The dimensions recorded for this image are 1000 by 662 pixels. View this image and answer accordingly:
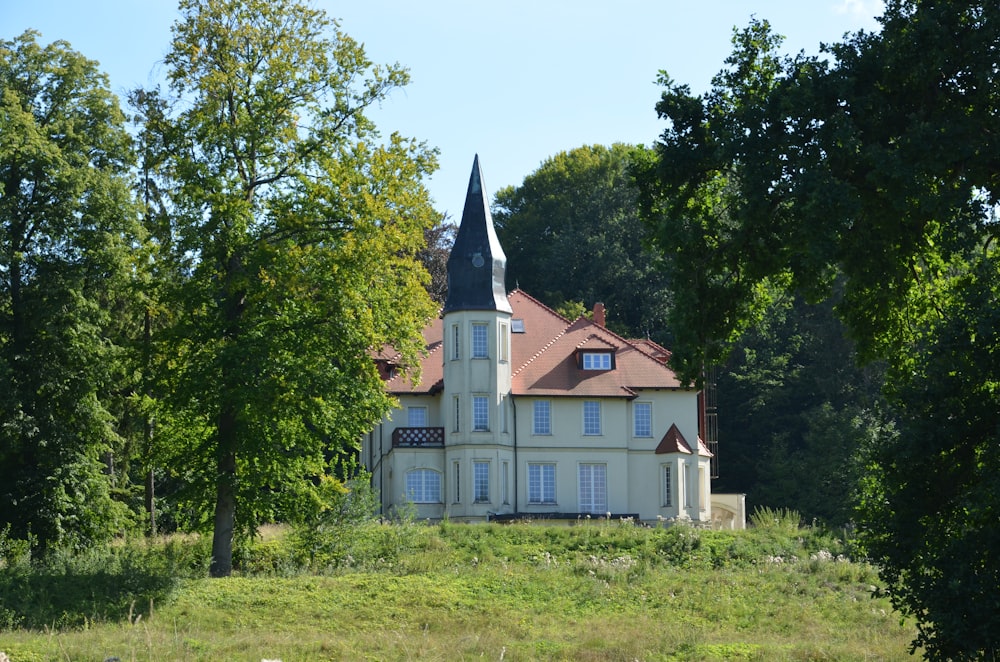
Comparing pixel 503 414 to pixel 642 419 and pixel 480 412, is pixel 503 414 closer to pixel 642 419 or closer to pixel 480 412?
pixel 480 412

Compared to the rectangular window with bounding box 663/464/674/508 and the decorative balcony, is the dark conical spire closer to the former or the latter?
the decorative balcony

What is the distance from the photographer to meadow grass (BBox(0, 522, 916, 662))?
22.8 m

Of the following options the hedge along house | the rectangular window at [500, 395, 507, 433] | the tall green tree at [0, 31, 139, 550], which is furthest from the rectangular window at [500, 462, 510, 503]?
the tall green tree at [0, 31, 139, 550]

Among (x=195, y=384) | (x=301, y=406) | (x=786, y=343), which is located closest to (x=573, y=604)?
(x=301, y=406)

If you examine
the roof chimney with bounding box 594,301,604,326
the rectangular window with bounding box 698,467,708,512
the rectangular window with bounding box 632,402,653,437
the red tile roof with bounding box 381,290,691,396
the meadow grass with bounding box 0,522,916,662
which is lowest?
the meadow grass with bounding box 0,522,916,662

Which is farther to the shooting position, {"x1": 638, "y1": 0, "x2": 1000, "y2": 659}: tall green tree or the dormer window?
the dormer window

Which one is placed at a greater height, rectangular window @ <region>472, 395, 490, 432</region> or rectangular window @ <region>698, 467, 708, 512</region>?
rectangular window @ <region>472, 395, 490, 432</region>

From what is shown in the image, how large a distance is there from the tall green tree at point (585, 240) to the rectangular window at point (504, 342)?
67.3ft

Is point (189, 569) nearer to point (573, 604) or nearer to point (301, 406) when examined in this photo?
point (301, 406)

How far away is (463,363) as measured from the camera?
5066 centimetres

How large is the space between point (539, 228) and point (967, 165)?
58.5 m

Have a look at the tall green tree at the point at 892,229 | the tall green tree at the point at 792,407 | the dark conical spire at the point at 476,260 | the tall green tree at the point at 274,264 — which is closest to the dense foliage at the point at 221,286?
the tall green tree at the point at 274,264

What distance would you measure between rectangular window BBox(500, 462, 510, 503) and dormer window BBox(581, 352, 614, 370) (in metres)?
4.99

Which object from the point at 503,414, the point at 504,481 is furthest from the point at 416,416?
the point at 504,481
